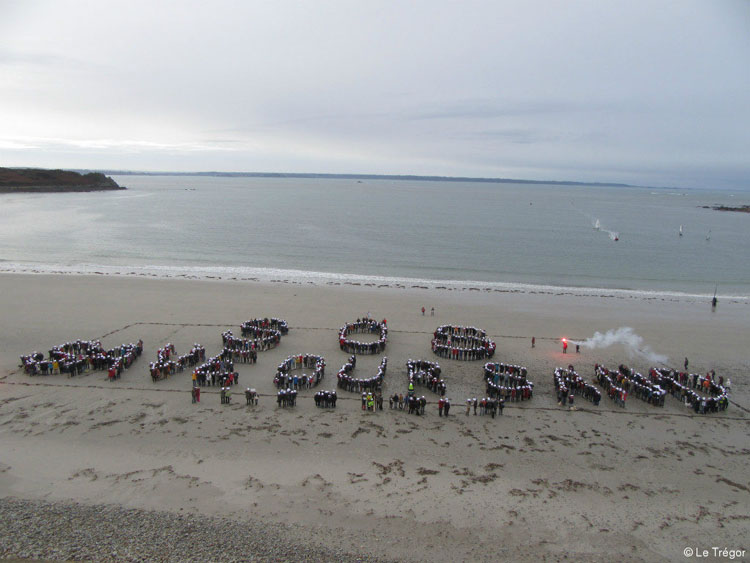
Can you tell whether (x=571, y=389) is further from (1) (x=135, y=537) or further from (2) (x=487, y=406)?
(1) (x=135, y=537)

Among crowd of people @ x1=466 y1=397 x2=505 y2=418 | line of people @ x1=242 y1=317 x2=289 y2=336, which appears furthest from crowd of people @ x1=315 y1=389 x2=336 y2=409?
line of people @ x1=242 y1=317 x2=289 y2=336

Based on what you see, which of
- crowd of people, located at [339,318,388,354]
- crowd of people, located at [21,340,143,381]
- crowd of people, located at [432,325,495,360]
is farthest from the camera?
crowd of people, located at [339,318,388,354]

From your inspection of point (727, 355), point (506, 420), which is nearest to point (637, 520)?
point (506, 420)

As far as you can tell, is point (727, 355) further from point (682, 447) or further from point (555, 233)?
point (555, 233)

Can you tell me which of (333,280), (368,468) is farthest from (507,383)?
(333,280)

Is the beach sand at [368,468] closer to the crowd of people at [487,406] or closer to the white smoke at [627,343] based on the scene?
the crowd of people at [487,406]

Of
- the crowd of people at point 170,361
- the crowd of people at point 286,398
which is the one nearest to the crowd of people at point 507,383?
the crowd of people at point 286,398

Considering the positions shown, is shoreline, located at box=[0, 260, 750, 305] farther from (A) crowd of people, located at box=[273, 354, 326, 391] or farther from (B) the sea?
(A) crowd of people, located at box=[273, 354, 326, 391]
